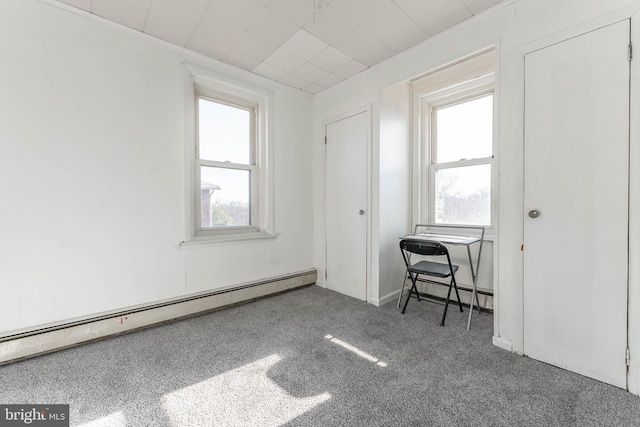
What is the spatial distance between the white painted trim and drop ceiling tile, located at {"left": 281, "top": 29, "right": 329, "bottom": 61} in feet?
9.93

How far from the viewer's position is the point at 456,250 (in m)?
3.08

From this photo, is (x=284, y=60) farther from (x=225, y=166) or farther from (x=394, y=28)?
(x=225, y=166)

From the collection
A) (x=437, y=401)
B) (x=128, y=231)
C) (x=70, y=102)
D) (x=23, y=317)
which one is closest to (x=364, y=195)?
(x=437, y=401)

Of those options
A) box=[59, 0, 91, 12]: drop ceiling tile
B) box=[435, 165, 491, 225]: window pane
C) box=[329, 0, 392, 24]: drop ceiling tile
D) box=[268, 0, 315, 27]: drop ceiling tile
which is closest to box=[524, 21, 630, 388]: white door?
box=[435, 165, 491, 225]: window pane

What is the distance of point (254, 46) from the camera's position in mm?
2709

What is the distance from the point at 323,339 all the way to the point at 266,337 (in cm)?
49

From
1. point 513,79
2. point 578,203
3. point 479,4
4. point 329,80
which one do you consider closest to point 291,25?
point 329,80

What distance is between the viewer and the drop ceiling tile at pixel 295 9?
2.14 meters

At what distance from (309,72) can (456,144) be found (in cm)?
192

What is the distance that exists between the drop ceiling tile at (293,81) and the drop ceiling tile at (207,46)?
788 millimetres

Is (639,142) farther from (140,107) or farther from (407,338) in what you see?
(140,107)

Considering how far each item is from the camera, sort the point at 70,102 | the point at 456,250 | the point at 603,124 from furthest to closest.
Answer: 1. the point at 456,250
2. the point at 70,102
3. the point at 603,124

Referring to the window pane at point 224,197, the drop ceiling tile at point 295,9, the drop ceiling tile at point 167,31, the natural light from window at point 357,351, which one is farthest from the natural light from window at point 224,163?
the natural light from window at point 357,351

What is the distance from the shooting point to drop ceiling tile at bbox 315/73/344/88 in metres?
3.35
